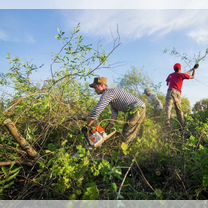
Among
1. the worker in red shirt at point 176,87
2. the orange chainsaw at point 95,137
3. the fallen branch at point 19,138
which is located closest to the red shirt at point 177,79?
the worker in red shirt at point 176,87

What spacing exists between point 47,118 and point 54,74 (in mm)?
679

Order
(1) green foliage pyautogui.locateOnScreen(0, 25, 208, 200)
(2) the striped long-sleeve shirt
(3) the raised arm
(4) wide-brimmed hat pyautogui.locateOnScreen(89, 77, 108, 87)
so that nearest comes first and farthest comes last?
1. (1) green foliage pyautogui.locateOnScreen(0, 25, 208, 200)
2. (2) the striped long-sleeve shirt
3. (4) wide-brimmed hat pyautogui.locateOnScreen(89, 77, 108, 87)
4. (3) the raised arm

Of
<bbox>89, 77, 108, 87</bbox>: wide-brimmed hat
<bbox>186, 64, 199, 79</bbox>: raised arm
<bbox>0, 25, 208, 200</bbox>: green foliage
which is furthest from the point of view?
<bbox>186, 64, 199, 79</bbox>: raised arm

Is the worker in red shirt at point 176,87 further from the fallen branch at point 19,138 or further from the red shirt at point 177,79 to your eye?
the fallen branch at point 19,138

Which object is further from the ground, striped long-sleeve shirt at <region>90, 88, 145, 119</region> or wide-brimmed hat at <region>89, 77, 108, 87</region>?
wide-brimmed hat at <region>89, 77, 108, 87</region>

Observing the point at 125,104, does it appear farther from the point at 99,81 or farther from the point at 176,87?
the point at 176,87

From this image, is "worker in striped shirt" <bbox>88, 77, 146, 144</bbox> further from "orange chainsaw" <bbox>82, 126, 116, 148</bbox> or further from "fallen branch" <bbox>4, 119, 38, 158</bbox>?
"fallen branch" <bbox>4, 119, 38, 158</bbox>

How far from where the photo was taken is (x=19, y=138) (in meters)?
4.31

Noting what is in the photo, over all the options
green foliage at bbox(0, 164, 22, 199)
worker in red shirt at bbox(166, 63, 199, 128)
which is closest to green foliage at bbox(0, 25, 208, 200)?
green foliage at bbox(0, 164, 22, 199)

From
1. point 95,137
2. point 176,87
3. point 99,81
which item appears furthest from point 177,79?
point 95,137

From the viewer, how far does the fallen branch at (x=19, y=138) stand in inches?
166

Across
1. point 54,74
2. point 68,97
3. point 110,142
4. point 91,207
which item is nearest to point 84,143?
point 110,142

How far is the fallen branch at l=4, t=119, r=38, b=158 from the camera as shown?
4207mm

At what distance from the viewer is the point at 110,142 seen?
16.2 feet
